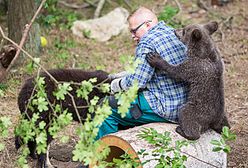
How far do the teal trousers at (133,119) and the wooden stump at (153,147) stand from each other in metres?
0.14

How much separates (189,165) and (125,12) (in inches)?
287

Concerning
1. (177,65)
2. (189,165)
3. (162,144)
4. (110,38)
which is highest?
(177,65)

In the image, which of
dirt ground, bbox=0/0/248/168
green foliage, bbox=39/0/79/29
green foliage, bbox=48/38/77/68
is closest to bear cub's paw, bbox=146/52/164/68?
dirt ground, bbox=0/0/248/168

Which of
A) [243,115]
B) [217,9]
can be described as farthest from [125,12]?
[243,115]

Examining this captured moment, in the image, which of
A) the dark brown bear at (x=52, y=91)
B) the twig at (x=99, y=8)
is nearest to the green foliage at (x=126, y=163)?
the dark brown bear at (x=52, y=91)

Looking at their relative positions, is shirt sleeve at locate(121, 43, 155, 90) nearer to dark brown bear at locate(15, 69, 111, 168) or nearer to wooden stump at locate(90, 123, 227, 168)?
wooden stump at locate(90, 123, 227, 168)

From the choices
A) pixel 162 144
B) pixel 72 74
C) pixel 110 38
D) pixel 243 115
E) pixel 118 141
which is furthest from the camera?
pixel 110 38

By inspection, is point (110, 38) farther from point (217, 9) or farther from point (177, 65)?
point (177, 65)

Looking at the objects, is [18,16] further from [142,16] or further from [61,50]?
[142,16]

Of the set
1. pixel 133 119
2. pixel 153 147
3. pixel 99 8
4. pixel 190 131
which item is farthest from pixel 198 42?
pixel 99 8

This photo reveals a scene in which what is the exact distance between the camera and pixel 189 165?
5.44 meters

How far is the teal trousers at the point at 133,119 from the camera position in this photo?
576cm

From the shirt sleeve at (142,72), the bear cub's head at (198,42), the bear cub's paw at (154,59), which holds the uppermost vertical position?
the bear cub's head at (198,42)

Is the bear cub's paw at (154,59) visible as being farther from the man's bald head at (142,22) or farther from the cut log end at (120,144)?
the cut log end at (120,144)
